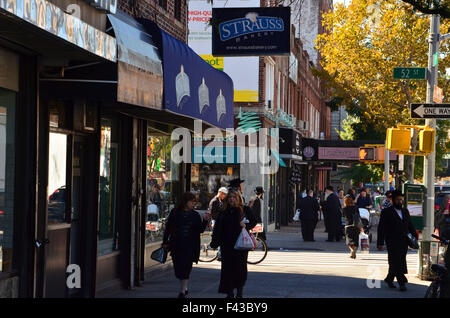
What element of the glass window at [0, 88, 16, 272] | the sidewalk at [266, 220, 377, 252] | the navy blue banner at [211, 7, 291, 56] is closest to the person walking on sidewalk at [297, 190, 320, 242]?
the sidewalk at [266, 220, 377, 252]

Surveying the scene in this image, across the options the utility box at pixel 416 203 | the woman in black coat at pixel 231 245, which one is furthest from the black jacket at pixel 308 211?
the woman in black coat at pixel 231 245

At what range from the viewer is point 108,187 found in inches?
517

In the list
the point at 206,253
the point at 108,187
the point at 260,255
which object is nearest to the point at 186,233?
the point at 108,187

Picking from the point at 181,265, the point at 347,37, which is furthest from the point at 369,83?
the point at 181,265

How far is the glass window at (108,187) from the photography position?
12.8m

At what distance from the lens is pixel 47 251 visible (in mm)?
10375

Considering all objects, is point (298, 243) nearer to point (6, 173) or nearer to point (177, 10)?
point (177, 10)

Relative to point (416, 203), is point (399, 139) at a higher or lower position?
higher

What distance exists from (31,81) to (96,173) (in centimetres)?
265

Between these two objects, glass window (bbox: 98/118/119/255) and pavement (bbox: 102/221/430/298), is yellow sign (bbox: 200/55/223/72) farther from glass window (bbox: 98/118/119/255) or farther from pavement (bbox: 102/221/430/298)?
glass window (bbox: 98/118/119/255)

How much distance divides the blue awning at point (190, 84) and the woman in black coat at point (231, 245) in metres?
1.75

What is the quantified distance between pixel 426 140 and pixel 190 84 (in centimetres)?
503

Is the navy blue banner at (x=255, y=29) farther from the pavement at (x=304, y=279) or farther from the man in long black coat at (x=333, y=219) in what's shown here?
the man in long black coat at (x=333, y=219)

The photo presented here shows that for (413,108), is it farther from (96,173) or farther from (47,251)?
(47,251)
